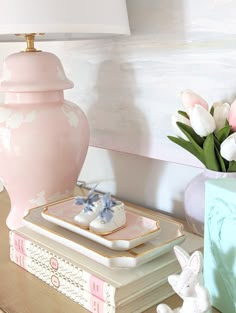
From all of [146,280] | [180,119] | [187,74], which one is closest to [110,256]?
[146,280]

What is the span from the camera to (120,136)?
3.00 ft

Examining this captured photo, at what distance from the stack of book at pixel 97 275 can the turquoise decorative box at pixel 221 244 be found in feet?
0.23

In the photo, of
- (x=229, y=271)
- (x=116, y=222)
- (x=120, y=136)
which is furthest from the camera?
(x=120, y=136)

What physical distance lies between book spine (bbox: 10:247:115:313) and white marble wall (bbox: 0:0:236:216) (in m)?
0.31

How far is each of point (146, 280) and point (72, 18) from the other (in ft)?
1.32

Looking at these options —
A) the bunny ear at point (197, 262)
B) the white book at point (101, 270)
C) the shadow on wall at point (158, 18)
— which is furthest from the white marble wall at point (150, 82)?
the bunny ear at point (197, 262)

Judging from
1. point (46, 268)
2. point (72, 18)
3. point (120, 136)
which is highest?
point (72, 18)

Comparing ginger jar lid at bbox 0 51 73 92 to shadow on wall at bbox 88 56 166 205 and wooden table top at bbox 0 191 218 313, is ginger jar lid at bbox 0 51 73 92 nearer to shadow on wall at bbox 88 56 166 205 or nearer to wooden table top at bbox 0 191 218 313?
shadow on wall at bbox 88 56 166 205

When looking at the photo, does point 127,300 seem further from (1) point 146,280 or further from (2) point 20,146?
(2) point 20,146

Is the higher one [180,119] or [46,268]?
[180,119]

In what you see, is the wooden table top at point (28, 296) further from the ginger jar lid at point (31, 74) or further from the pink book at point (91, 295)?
the ginger jar lid at point (31, 74)

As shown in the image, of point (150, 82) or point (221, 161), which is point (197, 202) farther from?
point (150, 82)

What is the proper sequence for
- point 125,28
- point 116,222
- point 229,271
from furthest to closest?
point 125,28 → point 116,222 → point 229,271

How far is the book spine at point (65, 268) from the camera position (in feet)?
1.79
